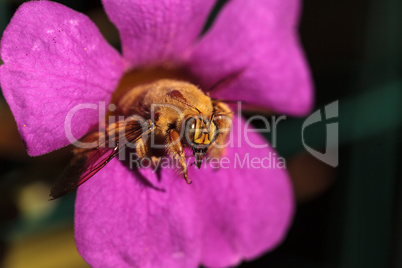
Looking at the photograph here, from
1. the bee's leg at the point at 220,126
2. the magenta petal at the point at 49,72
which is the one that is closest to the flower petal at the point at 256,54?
the bee's leg at the point at 220,126

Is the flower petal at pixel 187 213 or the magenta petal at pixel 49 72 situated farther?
the flower petal at pixel 187 213

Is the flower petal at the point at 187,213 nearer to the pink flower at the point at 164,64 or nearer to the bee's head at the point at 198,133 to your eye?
the pink flower at the point at 164,64

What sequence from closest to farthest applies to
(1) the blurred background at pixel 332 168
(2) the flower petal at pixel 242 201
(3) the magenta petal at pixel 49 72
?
(3) the magenta petal at pixel 49 72
(2) the flower petal at pixel 242 201
(1) the blurred background at pixel 332 168

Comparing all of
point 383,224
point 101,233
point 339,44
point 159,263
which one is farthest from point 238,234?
point 339,44

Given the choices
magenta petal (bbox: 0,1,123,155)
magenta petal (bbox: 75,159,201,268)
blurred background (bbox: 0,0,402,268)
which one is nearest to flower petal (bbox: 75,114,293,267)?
magenta petal (bbox: 75,159,201,268)

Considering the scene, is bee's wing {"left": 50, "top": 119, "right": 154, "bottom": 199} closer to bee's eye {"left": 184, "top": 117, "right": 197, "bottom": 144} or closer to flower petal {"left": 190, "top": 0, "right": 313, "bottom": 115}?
bee's eye {"left": 184, "top": 117, "right": 197, "bottom": 144}

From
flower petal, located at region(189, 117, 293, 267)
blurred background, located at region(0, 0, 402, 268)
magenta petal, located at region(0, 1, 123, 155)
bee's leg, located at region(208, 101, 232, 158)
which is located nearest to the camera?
magenta petal, located at region(0, 1, 123, 155)

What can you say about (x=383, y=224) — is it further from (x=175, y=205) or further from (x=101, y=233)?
(x=101, y=233)
